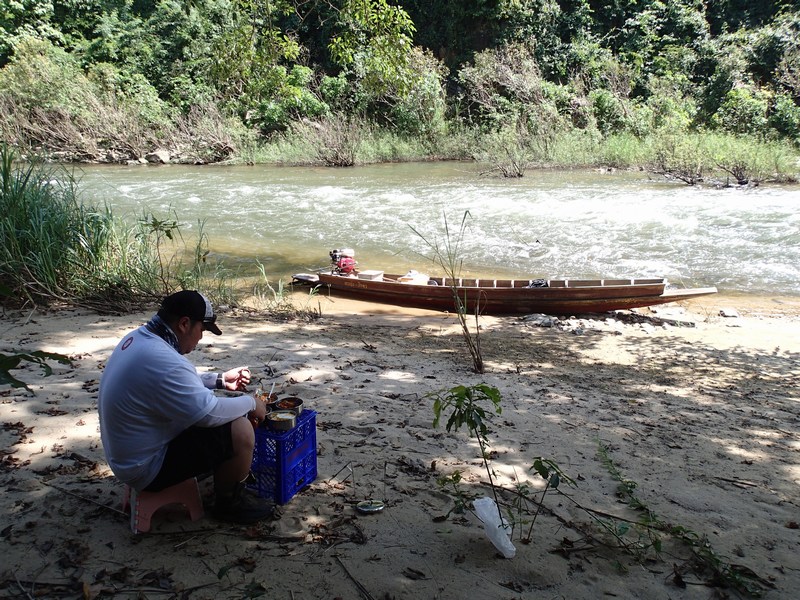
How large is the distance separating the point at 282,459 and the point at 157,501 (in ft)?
1.92

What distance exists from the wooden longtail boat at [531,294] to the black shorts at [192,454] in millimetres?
5862

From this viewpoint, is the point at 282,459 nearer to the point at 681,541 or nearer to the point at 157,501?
the point at 157,501

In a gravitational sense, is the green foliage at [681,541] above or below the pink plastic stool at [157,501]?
below

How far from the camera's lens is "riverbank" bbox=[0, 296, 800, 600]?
2.76 m

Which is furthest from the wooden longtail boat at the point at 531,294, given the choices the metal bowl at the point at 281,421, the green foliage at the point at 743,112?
the green foliage at the point at 743,112

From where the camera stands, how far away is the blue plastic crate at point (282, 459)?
10.4 ft

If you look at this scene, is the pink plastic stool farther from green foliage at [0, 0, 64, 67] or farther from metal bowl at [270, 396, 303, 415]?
green foliage at [0, 0, 64, 67]

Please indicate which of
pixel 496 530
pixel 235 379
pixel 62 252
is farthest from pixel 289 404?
pixel 62 252

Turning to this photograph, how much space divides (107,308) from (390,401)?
12.7 feet

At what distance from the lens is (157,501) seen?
297cm

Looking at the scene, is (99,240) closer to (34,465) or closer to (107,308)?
(107,308)

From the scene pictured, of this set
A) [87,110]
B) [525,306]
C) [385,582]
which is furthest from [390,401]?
[87,110]

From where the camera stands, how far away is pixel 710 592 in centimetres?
277

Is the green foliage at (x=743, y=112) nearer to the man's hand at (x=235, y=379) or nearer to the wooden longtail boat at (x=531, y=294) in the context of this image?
the wooden longtail boat at (x=531, y=294)
